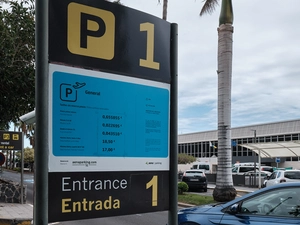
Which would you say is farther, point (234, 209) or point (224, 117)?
point (224, 117)

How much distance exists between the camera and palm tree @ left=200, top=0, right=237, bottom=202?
519 inches

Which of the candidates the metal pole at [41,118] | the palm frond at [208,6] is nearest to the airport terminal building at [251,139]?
the palm frond at [208,6]

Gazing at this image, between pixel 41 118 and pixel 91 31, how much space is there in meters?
0.64

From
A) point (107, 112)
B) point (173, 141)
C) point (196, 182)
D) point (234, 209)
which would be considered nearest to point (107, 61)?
point (107, 112)

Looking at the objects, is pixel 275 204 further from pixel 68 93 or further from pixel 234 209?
pixel 68 93

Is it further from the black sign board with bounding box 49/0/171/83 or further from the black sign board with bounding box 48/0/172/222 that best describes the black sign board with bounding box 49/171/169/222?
the black sign board with bounding box 49/0/171/83

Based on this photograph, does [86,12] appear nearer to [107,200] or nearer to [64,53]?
[64,53]

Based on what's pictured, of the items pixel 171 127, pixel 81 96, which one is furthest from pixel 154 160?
pixel 81 96

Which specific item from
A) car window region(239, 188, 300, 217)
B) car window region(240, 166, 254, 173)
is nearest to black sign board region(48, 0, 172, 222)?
car window region(239, 188, 300, 217)

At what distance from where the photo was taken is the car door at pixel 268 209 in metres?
5.21

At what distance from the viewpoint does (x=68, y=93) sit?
2.25 m

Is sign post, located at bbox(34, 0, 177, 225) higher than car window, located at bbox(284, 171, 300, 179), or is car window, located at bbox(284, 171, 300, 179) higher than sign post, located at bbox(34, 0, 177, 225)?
sign post, located at bbox(34, 0, 177, 225)

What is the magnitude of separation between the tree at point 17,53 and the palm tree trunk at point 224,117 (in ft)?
22.4

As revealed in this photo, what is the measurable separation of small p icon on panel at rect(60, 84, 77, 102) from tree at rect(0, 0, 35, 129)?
666cm
